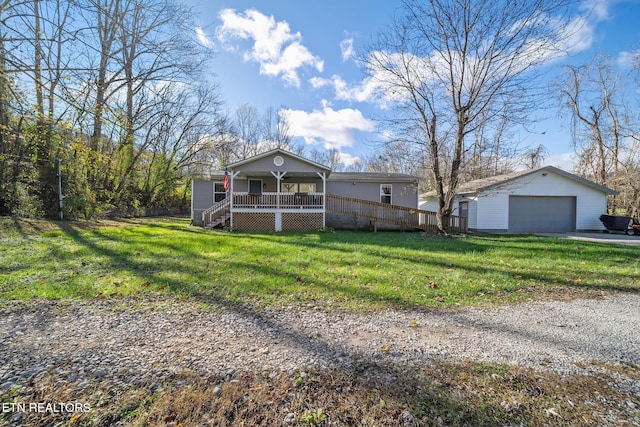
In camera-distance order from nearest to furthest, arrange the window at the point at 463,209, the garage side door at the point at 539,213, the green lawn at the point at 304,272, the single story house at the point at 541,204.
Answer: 1. the green lawn at the point at 304,272
2. the single story house at the point at 541,204
3. the garage side door at the point at 539,213
4. the window at the point at 463,209

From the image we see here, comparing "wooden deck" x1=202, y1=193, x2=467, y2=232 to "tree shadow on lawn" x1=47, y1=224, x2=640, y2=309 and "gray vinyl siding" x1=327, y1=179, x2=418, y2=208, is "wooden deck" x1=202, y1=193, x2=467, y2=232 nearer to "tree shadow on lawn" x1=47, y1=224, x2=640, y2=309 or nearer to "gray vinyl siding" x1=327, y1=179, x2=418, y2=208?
"gray vinyl siding" x1=327, y1=179, x2=418, y2=208

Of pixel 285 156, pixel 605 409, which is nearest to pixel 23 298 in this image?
pixel 605 409

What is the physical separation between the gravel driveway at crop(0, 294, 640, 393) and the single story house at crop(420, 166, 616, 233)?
43.2ft

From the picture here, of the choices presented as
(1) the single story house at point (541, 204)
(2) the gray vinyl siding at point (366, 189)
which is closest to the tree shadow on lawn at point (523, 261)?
(1) the single story house at point (541, 204)

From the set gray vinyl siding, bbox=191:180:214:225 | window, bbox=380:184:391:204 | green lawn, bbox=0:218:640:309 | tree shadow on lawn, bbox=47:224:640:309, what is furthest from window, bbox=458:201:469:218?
gray vinyl siding, bbox=191:180:214:225

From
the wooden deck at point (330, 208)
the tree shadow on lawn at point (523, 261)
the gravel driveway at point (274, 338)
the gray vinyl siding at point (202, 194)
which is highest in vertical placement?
the gray vinyl siding at point (202, 194)

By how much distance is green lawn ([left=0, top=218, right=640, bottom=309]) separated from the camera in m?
4.43

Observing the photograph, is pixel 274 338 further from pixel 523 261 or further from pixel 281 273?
pixel 523 261

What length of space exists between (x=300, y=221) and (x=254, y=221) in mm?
2413

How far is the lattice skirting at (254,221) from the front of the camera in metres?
14.1

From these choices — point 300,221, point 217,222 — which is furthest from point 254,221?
point 300,221

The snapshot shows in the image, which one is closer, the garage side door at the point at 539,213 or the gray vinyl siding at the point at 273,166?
the gray vinyl siding at the point at 273,166

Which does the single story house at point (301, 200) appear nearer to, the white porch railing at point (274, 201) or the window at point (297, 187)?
the white porch railing at point (274, 201)

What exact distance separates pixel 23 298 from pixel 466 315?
6446 mm
